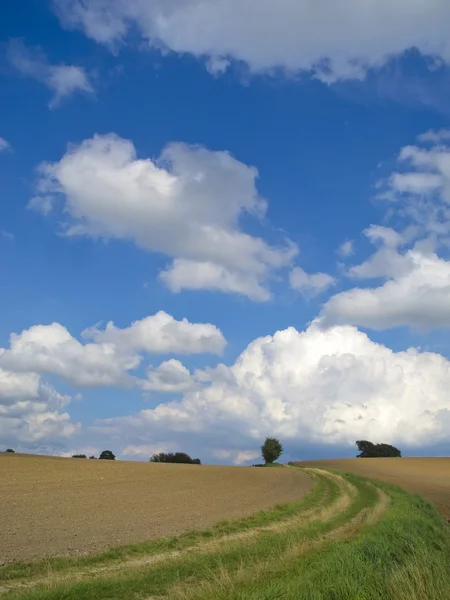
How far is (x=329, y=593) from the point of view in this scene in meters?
13.1

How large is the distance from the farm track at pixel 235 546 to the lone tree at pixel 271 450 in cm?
13094

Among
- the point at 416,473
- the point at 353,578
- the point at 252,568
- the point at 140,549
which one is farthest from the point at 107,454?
the point at 353,578

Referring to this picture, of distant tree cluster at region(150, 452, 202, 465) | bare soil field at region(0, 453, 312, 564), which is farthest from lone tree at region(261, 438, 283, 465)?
bare soil field at region(0, 453, 312, 564)

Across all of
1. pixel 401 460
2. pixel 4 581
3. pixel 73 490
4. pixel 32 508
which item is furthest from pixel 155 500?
pixel 401 460

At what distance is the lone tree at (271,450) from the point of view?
166m

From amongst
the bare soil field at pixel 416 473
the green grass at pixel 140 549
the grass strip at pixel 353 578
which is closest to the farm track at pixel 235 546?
the green grass at pixel 140 549

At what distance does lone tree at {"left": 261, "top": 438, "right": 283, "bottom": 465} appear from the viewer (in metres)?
166

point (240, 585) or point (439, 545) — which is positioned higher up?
point (240, 585)

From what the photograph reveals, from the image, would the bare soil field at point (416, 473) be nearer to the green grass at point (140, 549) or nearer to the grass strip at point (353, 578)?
the green grass at point (140, 549)

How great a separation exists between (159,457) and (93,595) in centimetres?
14853

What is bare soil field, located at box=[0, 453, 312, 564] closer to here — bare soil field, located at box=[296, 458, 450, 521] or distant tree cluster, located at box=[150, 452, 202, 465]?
bare soil field, located at box=[296, 458, 450, 521]

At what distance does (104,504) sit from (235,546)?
16399mm

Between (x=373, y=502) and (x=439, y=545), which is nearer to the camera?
(x=439, y=545)

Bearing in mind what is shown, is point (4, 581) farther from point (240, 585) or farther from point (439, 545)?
point (439, 545)
